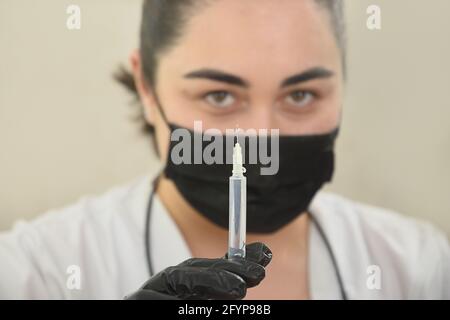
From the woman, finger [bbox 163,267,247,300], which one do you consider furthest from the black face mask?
finger [bbox 163,267,247,300]

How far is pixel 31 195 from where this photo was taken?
104cm

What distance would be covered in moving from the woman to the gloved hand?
0.19m

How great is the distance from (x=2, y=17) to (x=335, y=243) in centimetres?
69

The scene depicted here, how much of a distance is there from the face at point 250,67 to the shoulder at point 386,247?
182 millimetres

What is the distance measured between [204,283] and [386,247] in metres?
0.46

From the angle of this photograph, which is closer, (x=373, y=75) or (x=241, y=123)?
(x=241, y=123)

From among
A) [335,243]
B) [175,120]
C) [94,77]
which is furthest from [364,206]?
[94,77]

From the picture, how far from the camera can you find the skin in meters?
0.94

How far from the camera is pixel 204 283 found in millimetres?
714

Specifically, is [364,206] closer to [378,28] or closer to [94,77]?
[378,28]

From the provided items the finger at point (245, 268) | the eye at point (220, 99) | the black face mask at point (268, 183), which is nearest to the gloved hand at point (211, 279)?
the finger at point (245, 268)

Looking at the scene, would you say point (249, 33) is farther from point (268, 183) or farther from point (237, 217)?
point (237, 217)

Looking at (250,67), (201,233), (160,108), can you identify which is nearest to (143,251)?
(201,233)

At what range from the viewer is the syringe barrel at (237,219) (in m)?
0.72
